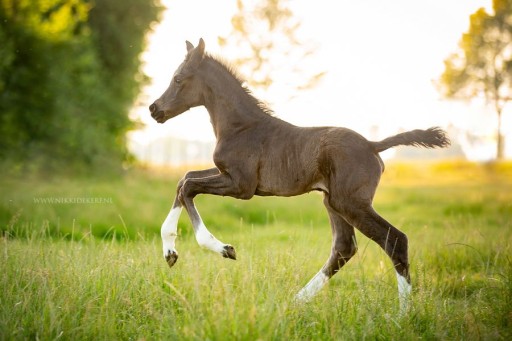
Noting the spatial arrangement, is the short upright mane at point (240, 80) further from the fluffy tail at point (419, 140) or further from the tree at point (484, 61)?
the tree at point (484, 61)

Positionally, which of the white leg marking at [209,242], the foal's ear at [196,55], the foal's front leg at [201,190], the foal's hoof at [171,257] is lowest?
the foal's hoof at [171,257]

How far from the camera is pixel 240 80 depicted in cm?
583

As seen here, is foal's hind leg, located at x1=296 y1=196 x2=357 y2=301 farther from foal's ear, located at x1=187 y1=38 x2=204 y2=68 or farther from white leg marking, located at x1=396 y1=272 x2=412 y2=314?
foal's ear, located at x1=187 y1=38 x2=204 y2=68

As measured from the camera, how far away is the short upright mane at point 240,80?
5.76 meters

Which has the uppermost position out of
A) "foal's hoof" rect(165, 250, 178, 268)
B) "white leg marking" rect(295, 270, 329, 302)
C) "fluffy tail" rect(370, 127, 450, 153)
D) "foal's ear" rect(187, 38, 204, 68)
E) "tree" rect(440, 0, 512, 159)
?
"tree" rect(440, 0, 512, 159)

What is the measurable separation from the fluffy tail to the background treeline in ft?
43.4

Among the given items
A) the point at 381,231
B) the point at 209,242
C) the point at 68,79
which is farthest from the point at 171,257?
the point at 68,79

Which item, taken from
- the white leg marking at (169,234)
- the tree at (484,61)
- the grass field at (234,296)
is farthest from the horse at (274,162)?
the tree at (484,61)

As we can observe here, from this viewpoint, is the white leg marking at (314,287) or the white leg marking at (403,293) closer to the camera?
the white leg marking at (403,293)

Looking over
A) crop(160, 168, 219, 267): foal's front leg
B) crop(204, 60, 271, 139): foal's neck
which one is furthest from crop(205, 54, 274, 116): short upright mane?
crop(160, 168, 219, 267): foal's front leg

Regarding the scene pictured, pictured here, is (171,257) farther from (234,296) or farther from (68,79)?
(68,79)

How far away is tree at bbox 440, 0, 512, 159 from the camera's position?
24797 millimetres

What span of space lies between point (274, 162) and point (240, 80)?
1.11m

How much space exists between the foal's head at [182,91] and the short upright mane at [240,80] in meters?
0.20
